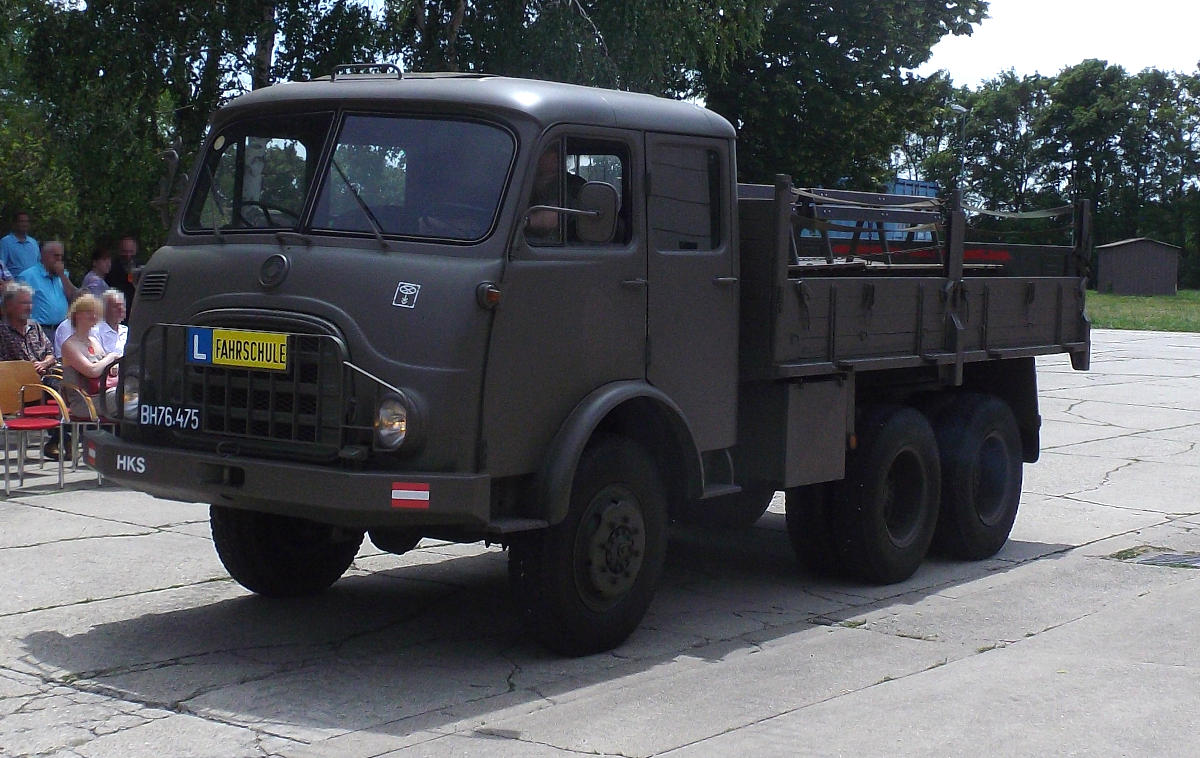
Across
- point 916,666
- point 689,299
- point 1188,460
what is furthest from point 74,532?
point 1188,460

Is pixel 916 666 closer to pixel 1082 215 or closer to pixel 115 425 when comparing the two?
pixel 115 425

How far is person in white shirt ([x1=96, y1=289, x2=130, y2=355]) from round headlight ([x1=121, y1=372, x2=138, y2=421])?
17.8 feet

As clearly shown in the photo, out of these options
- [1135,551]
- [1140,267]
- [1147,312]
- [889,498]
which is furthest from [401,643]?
[1140,267]

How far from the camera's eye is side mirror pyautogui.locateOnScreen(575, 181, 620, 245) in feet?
20.9

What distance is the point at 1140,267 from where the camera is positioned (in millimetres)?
66625

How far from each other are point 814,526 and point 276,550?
2907mm

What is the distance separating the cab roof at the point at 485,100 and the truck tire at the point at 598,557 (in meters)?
1.42

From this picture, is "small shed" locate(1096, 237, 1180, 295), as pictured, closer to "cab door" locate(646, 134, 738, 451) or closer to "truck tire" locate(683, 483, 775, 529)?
"truck tire" locate(683, 483, 775, 529)

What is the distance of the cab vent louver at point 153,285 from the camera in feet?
21.9

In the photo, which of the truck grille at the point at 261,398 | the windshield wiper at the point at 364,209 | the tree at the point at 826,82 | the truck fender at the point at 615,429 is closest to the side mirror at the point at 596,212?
the truck fender at the point at 615,429

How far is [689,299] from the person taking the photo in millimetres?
7074

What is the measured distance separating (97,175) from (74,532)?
427 inches

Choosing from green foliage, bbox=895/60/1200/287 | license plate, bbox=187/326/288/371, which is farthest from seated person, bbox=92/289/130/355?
green foliage, bbox=895/60/1200/287

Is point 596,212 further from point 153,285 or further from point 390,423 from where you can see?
point 153,285
